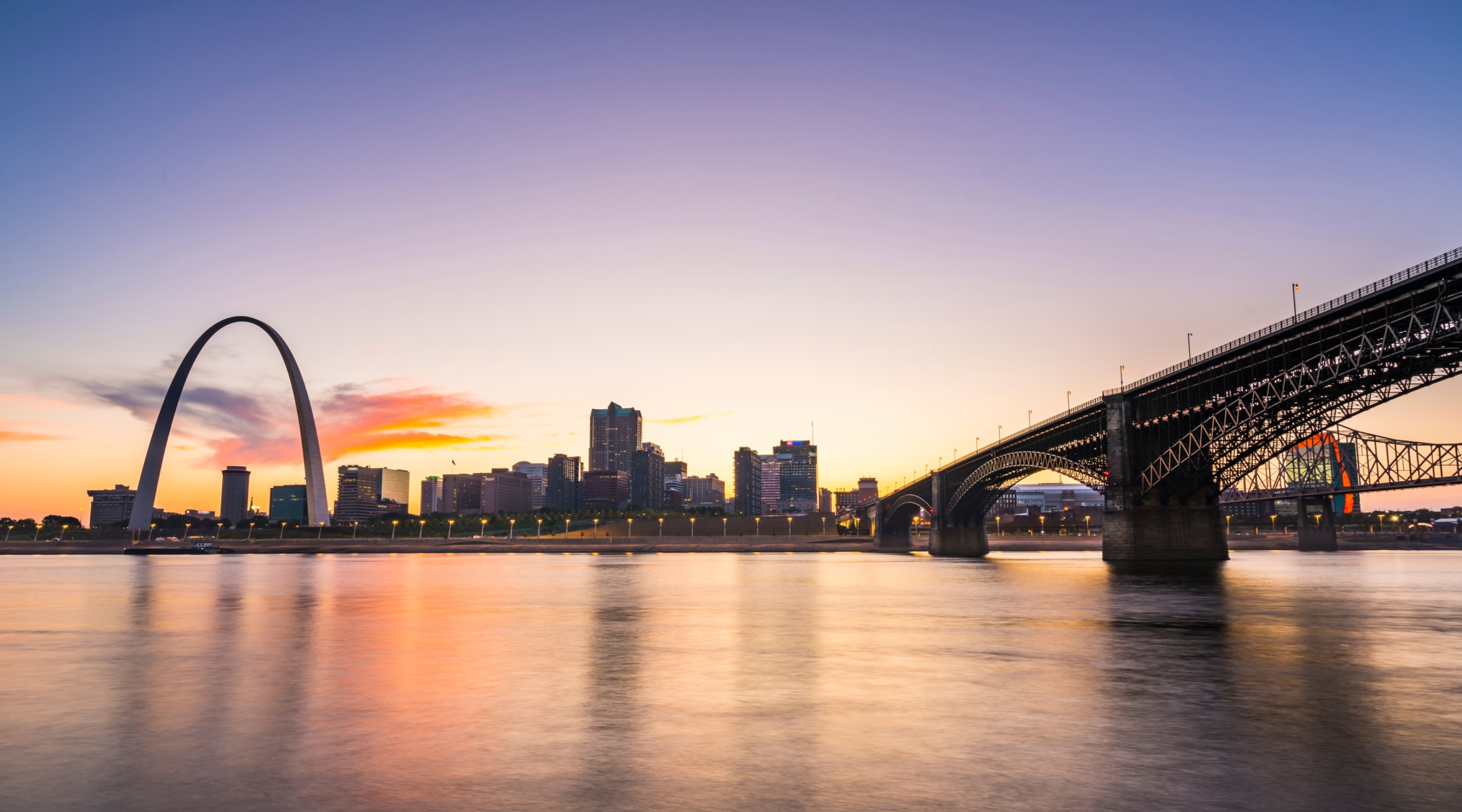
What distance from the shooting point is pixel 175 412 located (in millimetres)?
140375

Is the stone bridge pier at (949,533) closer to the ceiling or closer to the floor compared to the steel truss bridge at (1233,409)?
closer to the floor

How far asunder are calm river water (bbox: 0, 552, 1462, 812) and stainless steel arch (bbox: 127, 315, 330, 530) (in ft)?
316

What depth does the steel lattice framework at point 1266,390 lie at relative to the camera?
2603 inches

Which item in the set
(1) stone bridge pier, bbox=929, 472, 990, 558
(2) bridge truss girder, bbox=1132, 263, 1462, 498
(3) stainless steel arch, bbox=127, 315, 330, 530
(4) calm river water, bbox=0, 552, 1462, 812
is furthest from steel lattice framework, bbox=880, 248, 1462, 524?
(3) stainless steel arch, bbox=127, 315, 330, 530

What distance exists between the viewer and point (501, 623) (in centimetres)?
3681

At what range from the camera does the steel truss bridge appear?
6750 centimetres

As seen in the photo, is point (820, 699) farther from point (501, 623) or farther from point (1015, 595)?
point (1015, 595)

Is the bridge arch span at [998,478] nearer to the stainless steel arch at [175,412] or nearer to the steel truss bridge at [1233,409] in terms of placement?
the steel truss bridge at [1233,409]

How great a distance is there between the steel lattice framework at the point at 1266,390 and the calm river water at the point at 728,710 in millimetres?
35681

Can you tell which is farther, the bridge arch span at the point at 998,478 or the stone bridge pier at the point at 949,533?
the stone bridge pier at the point at 949,533

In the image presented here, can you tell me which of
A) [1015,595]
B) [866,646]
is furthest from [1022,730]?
[1015,595]

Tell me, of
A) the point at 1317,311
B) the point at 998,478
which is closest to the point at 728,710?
the point at 1317,311

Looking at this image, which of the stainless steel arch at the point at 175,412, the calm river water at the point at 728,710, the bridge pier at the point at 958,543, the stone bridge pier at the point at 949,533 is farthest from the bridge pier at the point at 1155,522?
the stainless steel arch at the point at 175,412

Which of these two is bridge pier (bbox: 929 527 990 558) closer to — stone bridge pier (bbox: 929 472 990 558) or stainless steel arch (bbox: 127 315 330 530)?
stone bridge pier (bbox: 929 472 990 558)
